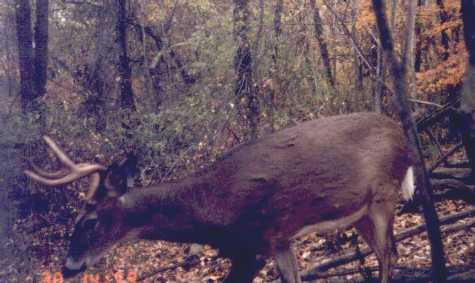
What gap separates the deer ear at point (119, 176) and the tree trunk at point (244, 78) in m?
3.83

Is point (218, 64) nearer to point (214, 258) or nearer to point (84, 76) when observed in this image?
point (84, 76)

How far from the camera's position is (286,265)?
531 cm

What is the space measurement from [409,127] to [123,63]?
260 inches

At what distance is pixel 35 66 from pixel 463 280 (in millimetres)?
8477

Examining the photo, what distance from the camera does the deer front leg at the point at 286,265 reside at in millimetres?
5301

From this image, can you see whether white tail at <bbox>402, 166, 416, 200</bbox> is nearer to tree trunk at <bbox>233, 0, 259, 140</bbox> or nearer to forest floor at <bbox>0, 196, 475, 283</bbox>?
forest floor at <bbox>0, 196, 475, 283</bbox>

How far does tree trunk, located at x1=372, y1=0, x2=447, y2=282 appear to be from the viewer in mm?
3781

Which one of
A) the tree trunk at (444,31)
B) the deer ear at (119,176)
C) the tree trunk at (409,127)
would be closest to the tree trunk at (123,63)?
the deer ear at (119,176)

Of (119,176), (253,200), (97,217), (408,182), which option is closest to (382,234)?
(408,182)

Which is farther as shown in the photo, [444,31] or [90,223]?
[444,31]

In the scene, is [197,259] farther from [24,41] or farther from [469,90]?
[24,41]

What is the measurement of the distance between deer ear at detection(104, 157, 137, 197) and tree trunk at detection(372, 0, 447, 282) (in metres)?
2.46

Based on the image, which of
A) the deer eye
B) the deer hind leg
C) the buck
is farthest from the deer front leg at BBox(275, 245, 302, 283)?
the deer eye

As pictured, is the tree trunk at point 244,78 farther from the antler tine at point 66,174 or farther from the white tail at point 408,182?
the antler tine at point 66,174
